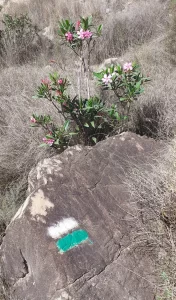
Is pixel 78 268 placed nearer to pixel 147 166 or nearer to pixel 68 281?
pixel 68 281

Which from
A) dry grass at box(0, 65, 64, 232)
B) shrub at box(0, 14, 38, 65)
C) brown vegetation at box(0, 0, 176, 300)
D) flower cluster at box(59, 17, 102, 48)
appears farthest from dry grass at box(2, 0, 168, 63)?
flower cluster at box(59, 17, 102, 48)

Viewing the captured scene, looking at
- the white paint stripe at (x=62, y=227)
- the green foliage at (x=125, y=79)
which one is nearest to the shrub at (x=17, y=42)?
the green foliage at (x=125, y=79)

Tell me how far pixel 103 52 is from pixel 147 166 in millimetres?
3816

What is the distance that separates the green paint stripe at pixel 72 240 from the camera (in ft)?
5.43

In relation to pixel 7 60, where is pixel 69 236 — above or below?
below

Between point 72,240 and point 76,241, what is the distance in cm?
3

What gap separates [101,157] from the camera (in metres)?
2.21

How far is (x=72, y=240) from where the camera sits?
1695 mm

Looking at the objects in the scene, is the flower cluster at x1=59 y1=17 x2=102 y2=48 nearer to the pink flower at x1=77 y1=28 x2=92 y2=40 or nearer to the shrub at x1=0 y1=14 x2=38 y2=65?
the pink flower at x1=77 y1=28 x2=92 y2=40

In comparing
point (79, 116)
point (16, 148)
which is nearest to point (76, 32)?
point (79, 116)

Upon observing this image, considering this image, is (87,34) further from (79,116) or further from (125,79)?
(79,116)

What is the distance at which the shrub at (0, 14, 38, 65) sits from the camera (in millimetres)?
5246

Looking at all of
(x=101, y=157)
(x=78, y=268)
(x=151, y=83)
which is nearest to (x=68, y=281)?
(x=78, y=268)

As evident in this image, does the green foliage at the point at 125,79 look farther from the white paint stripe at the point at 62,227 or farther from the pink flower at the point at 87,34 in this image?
the white paint stripe at the point at 62,227
